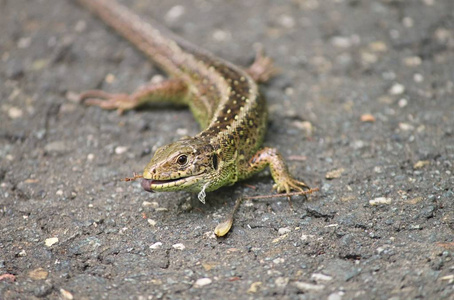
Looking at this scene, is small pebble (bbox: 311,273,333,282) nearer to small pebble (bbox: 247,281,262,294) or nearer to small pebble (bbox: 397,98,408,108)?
small pebble (bbox: 247,281,262,294)

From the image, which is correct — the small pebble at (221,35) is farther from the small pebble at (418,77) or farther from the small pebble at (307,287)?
the small pebble at (307,287)

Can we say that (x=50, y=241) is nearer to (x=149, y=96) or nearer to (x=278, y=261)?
(x=278, y=261)

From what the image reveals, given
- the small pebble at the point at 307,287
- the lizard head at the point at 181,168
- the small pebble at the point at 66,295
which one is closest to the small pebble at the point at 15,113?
the lizard head at the point at 181,168

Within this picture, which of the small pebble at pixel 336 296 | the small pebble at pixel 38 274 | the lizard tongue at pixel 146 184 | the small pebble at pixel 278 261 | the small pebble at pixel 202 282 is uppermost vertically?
the lizard tongue at pixel 146 184

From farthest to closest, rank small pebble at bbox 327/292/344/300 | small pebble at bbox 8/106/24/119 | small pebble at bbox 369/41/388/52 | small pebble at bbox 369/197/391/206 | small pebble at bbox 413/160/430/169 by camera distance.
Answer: small pebble at bbox 369/41/388/52 < small pebble at bbox 8/106/24/119 < small pebble at bbox 413/160/430/169 < small pebble at bbox 369/197/391/206 < small pebble at bbox 327/292/344/300

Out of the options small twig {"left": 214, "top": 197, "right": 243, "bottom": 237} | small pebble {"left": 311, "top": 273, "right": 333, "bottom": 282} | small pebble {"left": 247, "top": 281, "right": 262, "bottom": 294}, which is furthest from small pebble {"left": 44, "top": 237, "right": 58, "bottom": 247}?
small pebble {"left": 311, "top": 273, "right": 333, "bottom": 282}

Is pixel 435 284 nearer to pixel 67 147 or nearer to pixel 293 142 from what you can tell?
pixel 293 142

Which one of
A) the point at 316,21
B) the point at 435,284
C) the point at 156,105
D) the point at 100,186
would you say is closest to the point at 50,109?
the point at 156,105
